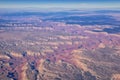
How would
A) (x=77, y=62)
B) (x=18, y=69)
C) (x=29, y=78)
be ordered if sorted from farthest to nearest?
(x=77, y=62) < (x=18, y=69) < (x=29, y=78)

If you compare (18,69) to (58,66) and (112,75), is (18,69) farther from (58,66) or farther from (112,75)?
(112,75)

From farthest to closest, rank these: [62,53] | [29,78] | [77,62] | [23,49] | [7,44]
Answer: [7,44], [23,49], [62,53], [77,62], [29,78]

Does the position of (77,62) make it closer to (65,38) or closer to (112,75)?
(112,75)

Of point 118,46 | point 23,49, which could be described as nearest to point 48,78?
point 23,49

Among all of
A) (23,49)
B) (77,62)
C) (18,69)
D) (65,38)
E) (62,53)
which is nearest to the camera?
(18,69)

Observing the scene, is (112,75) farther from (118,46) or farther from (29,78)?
(118,46)

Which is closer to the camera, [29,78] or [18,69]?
[29,78]

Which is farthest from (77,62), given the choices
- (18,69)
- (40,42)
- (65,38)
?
(65,38)

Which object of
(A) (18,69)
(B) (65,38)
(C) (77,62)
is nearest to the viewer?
(A) (18,69)
